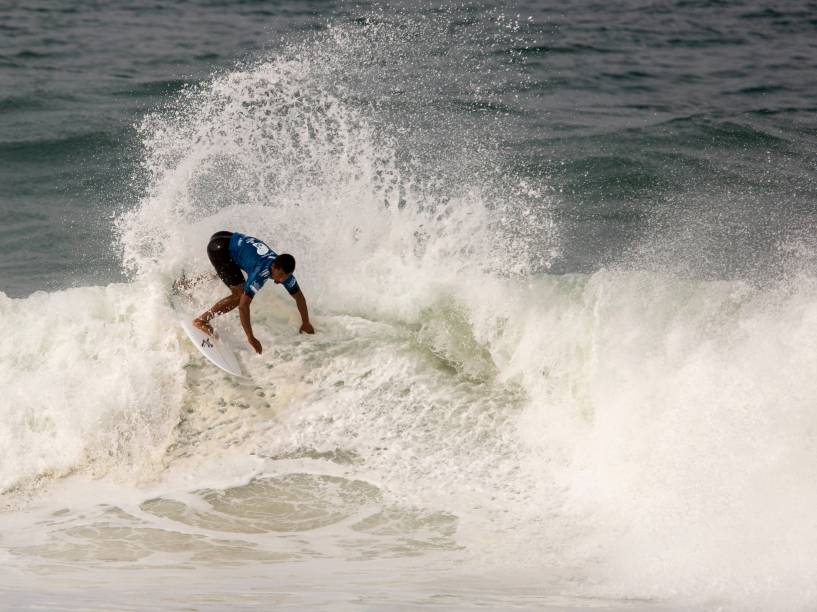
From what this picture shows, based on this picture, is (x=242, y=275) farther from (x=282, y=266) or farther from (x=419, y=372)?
(x=419, y=372)

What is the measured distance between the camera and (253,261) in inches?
310

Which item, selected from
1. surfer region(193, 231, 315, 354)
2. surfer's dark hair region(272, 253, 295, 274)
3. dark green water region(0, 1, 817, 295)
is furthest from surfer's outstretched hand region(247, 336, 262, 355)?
dark green water region(0, 1, 817, 295)

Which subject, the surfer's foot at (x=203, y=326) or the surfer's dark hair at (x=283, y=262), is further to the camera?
the surfer's foot at (x=203, y=326)

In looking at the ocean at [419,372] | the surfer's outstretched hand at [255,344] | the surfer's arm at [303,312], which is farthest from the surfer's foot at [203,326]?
the surfer's arm at [303,312]

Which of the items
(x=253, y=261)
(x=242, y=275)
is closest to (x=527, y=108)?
(x=242, y=275)

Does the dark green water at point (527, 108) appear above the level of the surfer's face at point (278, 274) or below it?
above

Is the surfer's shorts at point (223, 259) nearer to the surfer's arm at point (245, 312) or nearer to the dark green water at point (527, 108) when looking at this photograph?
the surfer's arm at point (245, 312)

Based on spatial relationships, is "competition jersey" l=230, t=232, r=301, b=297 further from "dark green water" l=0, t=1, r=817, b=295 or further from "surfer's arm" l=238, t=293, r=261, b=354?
"dark green water" l=0, t=1, r=817, b=295

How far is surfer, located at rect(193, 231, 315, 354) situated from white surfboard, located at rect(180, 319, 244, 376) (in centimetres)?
7

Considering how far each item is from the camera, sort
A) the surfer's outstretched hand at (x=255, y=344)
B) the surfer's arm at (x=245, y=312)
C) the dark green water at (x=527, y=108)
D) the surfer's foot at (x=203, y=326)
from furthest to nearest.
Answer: the dark green water at (x=527, y=108), the surfer's foot at (x=203, y=326), the surfer's outstretched hand at (x=255, y=344), the surfer's arm at (x=245, y=312)

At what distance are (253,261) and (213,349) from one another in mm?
945

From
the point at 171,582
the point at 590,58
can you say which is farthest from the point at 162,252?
the point at 590,58

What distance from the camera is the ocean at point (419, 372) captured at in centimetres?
621

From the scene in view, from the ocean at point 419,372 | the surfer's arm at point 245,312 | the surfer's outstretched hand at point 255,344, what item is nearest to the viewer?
the ocean at point 419,372
